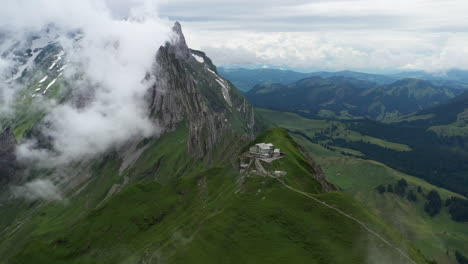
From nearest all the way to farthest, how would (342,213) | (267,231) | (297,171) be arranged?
(267,231), (342,213), (297,171)

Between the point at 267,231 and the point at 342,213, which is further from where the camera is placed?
the point at 342,213

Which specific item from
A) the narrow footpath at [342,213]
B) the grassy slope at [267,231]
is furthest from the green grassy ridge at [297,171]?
the narrow footpath at [342,213]

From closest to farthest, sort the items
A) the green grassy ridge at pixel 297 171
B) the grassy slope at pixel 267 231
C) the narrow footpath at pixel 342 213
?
the narrow footpath at pixel 342 213
the grassy slope at pixel 267 231
the green grassy ridge at pixel 297 171

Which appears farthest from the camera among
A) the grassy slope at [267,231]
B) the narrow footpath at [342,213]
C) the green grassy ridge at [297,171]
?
the green grassy ridge at [297,171]

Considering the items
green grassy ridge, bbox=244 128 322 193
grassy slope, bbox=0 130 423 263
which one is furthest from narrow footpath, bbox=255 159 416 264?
green grassy ridge, bbox=244 128 322 193

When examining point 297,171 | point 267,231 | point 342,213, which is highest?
point 342,213

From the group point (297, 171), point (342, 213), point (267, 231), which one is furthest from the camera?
point (297, 171)

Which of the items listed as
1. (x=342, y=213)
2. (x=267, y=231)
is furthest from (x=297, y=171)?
(x=267, y=231)

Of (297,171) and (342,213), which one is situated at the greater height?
(342,213)

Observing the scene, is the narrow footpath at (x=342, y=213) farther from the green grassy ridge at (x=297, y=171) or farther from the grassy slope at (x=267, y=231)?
the green grassy ridge at (x=297, y=171)

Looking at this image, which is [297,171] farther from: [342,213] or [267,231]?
[267,231]

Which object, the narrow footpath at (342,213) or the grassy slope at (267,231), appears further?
the grassy slope at (267,231)
